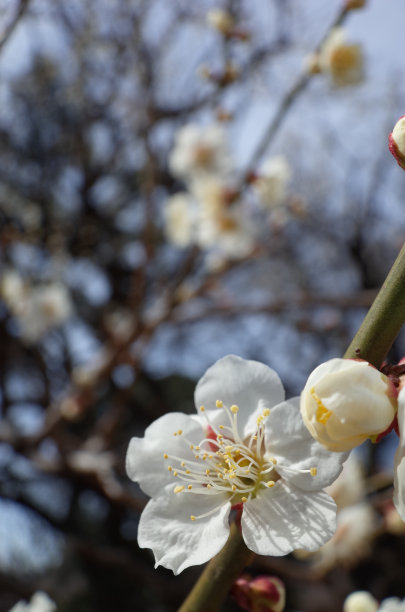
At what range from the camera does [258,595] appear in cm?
44

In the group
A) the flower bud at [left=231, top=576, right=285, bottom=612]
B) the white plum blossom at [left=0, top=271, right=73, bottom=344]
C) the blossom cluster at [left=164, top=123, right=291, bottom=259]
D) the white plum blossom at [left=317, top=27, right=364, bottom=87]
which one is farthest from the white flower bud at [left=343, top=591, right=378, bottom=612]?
the white plum blossom at [left=0, top=271, right=73, bottom=344]

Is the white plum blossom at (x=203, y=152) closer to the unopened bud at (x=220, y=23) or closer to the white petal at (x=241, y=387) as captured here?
the unopened bud at (x=220, y=23)

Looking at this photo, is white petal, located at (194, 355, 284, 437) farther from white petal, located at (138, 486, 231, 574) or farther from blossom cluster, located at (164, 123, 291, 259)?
blossom cluster, located at (164, 123, 291, 259)

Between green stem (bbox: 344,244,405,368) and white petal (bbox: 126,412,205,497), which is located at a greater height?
green stem (bbox: 344,244,405,368)

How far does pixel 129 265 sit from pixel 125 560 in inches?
88.4

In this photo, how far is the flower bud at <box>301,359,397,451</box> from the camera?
0.99 ft

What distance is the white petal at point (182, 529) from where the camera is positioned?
38 centimetres

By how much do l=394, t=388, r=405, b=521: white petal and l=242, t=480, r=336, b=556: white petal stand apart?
2.4 inches

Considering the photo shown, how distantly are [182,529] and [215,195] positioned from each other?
4.91 feet

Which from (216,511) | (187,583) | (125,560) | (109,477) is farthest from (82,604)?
(216,511)

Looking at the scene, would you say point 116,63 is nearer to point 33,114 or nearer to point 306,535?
point 33,114

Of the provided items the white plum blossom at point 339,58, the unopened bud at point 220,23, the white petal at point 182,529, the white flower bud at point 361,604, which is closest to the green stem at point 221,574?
the white petal at point 182,529

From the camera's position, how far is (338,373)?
0.31 m

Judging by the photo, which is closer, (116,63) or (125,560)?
(125,560)
